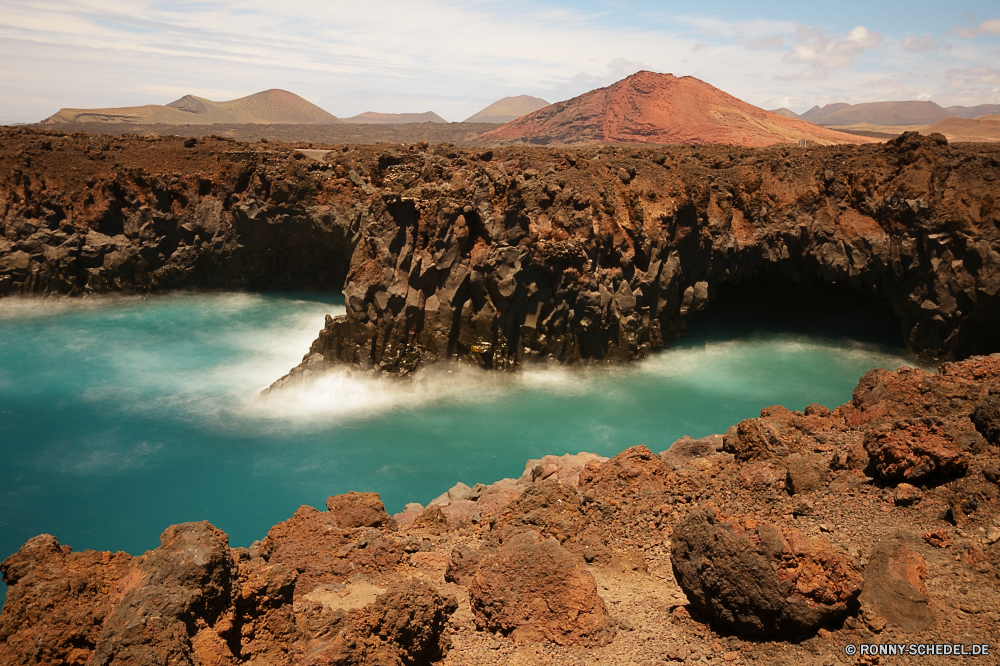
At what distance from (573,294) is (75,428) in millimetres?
15606

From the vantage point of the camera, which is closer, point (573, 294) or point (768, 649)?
point (768, 649)

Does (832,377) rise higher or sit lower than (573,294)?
lower

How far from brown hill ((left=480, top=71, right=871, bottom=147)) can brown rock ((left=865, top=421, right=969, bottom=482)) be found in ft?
167

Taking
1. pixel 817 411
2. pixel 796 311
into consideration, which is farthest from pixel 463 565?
pixel 796 311

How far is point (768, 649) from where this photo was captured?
256 inches

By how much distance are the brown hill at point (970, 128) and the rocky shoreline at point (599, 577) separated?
6870 cm

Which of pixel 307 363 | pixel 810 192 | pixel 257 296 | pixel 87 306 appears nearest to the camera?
pixel 307 363

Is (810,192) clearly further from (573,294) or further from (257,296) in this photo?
(257,296)

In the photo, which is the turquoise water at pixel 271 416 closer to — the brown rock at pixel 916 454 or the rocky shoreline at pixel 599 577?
the rocky shoreline at pixel 599 577

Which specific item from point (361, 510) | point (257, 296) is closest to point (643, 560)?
point (361, 510)

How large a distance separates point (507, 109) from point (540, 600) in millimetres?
181192

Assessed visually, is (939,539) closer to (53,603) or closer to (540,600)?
(540,600)

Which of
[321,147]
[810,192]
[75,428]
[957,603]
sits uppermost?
[321,147]

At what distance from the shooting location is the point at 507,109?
177 m
